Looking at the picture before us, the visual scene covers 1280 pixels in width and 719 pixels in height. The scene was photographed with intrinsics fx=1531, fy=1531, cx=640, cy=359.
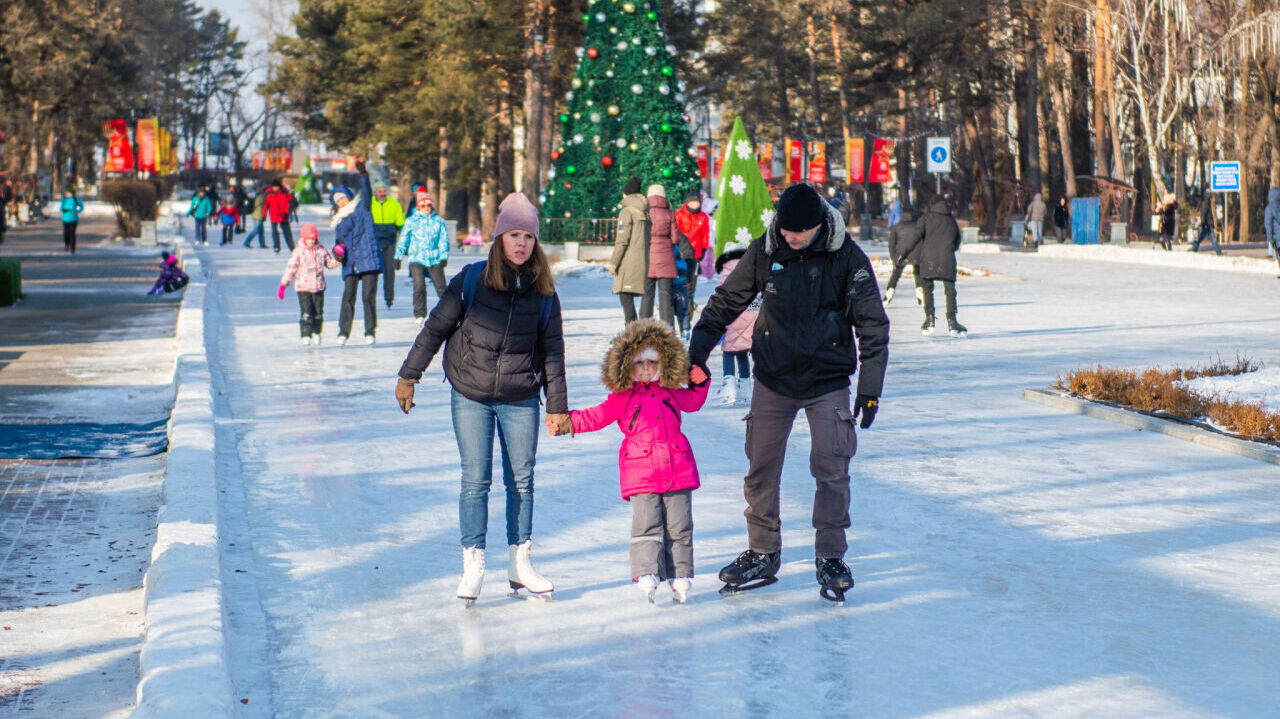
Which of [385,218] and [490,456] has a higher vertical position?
[385,218]

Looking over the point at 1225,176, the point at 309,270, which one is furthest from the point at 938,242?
the point at 1225,176

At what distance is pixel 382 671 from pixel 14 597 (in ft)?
6.62

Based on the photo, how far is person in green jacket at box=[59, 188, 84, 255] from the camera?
3675cm

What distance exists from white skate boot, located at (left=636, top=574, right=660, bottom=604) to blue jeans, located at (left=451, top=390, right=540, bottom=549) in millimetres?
546

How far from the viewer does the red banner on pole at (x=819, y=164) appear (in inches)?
2208

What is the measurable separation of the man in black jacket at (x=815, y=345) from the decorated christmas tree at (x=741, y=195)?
15176 mm

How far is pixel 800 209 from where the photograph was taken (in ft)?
19.8

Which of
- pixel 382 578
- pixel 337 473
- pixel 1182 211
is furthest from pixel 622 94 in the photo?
pixel 382 578

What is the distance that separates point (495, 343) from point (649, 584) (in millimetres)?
1150

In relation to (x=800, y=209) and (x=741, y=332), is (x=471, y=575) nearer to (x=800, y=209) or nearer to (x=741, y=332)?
(x=800, y=209)

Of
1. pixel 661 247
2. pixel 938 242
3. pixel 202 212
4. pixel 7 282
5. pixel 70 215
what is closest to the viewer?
pixel 661 247

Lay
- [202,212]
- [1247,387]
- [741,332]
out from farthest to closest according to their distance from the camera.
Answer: [202,212] < [1247,387] < [741,332]

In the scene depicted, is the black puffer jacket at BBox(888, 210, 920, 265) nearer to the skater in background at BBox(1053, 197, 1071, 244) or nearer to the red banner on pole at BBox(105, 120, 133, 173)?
the skater in background at BBox(1053, 197, 1071, 244)

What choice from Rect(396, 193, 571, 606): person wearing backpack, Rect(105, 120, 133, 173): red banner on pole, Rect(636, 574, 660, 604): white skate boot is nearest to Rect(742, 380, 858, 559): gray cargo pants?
Rect(636, 574, 660, 604): white skate boot
